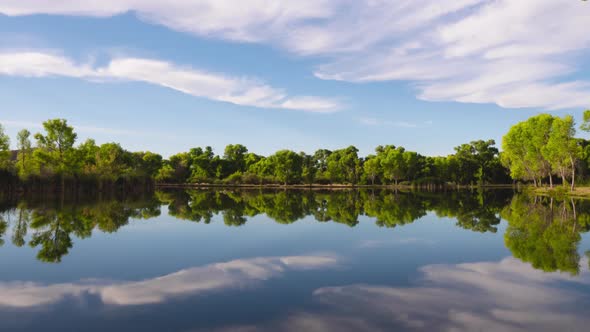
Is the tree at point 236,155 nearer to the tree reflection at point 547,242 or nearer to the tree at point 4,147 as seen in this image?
the tree at point 4,147

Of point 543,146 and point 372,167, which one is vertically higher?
point 543,146

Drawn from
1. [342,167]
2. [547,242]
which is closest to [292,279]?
[547,242]

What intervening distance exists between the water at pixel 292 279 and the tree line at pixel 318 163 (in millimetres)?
33235

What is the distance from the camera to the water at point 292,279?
7.00 metres

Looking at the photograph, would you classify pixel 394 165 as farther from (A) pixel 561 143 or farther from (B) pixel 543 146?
(A) pixel 561 143

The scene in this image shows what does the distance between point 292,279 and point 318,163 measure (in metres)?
110

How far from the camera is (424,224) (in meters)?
21.3

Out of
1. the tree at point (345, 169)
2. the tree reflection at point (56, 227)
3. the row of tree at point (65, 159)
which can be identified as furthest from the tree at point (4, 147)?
the tree at point (345, 169)

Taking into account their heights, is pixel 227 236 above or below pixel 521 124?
below

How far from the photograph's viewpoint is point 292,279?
9.85 meters

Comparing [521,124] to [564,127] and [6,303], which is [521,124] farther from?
[6,303]

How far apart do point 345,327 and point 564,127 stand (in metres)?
57.3

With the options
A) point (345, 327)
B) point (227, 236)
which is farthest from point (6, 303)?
point (227, 236)

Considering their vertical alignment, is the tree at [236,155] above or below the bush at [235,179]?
above
